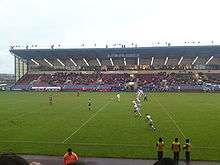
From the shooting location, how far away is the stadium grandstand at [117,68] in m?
105

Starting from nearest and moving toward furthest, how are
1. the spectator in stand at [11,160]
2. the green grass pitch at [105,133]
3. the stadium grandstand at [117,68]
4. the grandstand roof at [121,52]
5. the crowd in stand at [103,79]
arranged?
the spectator in stand at [11,160], the green grass pitch at [105,133], the stadium grandstand at [117,68], the grandstand roof at [121,52], the crowd in stand at [103,79]

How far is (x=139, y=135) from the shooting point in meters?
28.2

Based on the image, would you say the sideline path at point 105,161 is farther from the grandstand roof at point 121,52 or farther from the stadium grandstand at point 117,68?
the grandstand roof at point 121,52

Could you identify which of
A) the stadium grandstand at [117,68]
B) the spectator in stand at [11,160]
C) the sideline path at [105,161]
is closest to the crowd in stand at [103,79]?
the stadium grandstand at [117,68]

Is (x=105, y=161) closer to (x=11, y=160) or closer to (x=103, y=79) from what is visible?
(x=11, y=160)

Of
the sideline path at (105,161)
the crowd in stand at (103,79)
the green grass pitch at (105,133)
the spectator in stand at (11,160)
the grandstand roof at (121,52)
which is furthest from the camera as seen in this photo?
the crowd in stand at (103,79)

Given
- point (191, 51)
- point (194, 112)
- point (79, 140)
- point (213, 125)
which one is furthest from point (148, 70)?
point (79, 140)

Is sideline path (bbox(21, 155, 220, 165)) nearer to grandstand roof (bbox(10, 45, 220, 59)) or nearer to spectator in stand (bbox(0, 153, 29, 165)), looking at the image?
spectator in stand (bbox(0, 153, 29, 165))

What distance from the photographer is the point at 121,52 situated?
11238cm

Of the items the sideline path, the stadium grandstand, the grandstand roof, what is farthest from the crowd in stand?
the sideline path

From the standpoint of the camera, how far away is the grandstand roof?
107 metres

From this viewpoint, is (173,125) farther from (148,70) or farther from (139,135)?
(148,70)

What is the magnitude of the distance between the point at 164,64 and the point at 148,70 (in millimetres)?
5335

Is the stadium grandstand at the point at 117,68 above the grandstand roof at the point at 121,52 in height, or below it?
below
